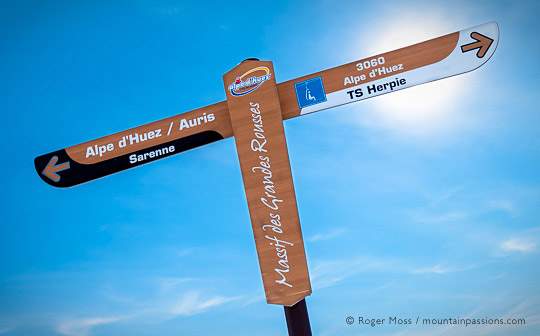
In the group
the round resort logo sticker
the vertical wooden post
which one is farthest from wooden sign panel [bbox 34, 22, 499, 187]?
the vertical wooden post

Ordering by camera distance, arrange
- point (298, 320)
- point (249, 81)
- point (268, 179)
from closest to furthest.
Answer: point (298, 320), point (268, 179), point (249, 81)

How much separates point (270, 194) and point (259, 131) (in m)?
0.72

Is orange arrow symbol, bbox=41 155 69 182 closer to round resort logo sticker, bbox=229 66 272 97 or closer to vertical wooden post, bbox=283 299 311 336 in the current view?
round resort logo sticker, bbox=229 66 272 97

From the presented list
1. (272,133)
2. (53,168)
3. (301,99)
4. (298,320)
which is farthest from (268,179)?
(53,168)

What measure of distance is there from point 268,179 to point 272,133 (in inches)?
20.6

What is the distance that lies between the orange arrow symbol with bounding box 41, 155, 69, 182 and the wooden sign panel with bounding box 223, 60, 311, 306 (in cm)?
222

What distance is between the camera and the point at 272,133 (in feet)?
20.1

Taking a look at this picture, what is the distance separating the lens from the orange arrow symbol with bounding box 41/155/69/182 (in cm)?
671

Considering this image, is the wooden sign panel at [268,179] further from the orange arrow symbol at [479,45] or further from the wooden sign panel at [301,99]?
the orange arrow symbol at [479,45]

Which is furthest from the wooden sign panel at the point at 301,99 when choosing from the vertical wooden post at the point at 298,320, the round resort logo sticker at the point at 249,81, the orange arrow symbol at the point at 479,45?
the vertical wooden post at the point at 298,320

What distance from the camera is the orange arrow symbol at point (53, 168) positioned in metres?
6.71

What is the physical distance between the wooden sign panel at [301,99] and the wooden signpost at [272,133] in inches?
0.4

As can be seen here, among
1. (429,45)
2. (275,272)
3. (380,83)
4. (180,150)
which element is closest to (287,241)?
(275,272)

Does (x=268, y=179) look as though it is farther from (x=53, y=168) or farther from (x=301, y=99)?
(x=53, y=168)
